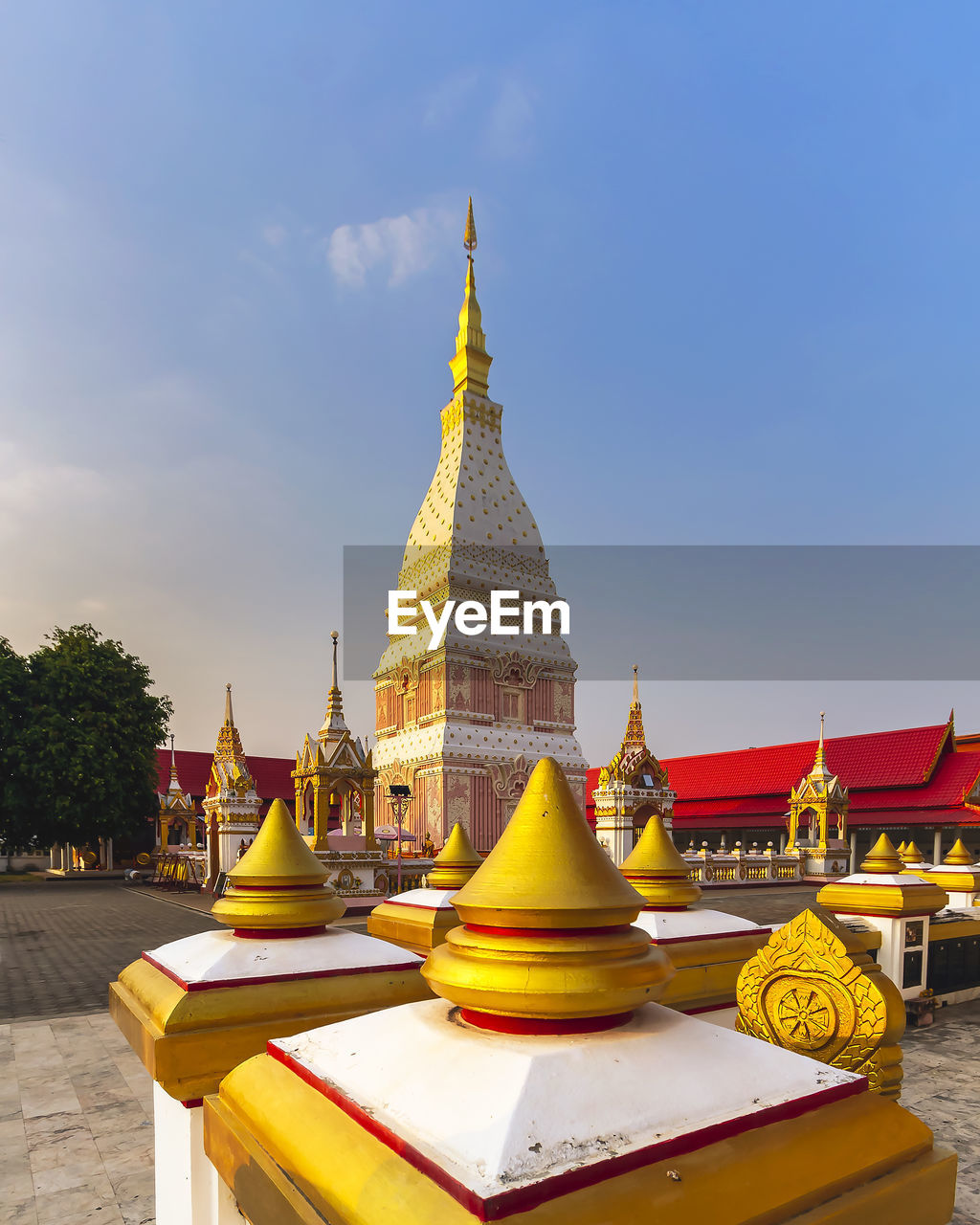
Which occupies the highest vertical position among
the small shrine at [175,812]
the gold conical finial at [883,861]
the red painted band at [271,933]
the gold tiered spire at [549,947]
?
the gold tiered spire at [549,947]

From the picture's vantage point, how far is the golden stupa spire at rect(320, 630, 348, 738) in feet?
68.2

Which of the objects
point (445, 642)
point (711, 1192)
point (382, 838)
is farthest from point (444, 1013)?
point (445, 642)

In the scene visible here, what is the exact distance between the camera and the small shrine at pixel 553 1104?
111 cm

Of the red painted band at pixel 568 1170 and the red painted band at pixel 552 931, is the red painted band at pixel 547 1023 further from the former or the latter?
the red painted band at pixel 568 1170

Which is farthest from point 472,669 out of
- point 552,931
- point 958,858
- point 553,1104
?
point 553,1104

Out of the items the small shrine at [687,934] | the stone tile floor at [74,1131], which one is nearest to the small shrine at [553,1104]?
the small shrine at [687,934]

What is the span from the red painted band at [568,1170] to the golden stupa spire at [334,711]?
65.2 ft

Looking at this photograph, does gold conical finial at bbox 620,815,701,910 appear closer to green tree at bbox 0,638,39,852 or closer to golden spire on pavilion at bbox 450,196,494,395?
green tree at bbox 0,638,39,852

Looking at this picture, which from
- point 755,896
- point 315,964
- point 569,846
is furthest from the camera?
point 755,896

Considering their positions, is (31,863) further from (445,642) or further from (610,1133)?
(610,1133)

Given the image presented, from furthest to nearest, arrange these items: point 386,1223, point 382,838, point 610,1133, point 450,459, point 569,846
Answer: point 450,459 → point 382,838 → point 569,846 → point 610,1133 → point 386,1223

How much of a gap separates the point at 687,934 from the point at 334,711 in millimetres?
18920

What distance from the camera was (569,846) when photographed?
156cm

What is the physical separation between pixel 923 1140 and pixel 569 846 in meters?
0.79
